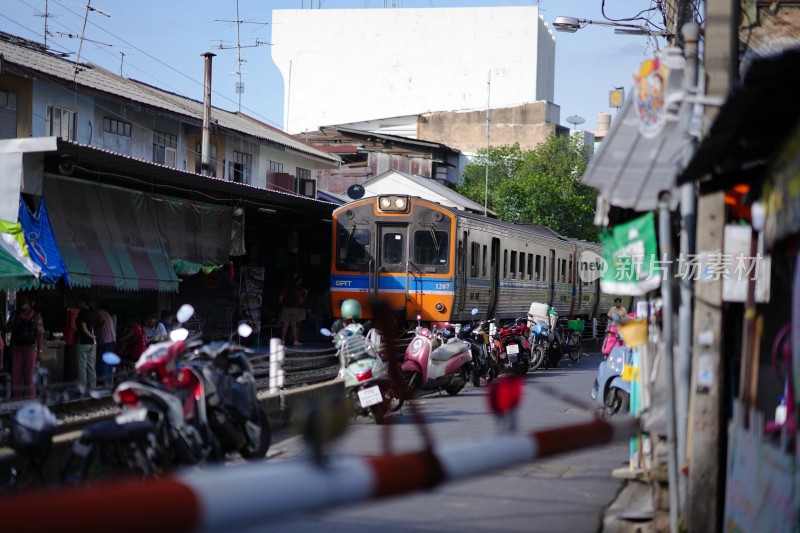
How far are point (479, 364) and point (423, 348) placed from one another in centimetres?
337

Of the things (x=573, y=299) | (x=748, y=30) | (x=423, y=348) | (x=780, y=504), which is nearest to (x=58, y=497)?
(x=780, y=504)

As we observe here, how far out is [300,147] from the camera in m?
32.3

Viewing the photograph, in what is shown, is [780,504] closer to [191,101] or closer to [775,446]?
[775,446]

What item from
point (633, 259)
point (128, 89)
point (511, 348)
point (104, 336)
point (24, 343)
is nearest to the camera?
point (633, 259)

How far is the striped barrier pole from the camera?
2.28 m

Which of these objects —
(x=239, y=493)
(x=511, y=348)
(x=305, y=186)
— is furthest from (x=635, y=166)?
(x=305, y=186)

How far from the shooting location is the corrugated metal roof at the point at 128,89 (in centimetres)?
2161

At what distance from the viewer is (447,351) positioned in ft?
49.7

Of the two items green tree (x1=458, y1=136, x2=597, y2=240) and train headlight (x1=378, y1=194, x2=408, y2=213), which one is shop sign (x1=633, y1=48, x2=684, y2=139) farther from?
green tree (x1=458, y1=136, x2=597, y2=240)

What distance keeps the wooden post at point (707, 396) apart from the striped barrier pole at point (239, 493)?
237 cm

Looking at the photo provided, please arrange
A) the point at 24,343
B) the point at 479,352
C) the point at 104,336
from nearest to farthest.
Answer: the point at 24,343 → the point at 104,336 → the point at 479,352

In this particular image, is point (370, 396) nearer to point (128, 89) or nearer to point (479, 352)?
point (479, 352)

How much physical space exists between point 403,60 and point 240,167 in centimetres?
2630

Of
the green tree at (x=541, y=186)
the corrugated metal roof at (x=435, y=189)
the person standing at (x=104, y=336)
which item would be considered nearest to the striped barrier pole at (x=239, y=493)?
the person standing at (x=104, y=336)
